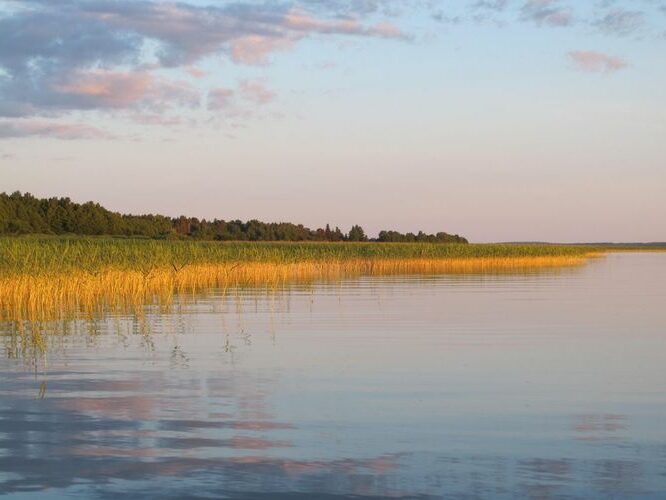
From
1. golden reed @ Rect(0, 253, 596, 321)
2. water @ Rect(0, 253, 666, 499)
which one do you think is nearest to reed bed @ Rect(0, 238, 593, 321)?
golden reed @ Rect(0, 253, 596, 321)

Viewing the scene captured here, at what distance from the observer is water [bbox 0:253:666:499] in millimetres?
7311

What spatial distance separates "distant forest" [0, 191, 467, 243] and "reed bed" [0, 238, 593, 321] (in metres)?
27.4

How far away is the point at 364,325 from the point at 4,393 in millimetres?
9266

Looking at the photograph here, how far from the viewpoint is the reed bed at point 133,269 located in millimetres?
23156

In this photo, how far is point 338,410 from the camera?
398 inches

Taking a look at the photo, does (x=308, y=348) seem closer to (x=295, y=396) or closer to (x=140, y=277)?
(x=295, y=396)

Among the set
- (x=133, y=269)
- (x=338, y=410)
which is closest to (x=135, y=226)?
(x=133, y=269)

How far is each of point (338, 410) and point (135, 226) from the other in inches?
2983

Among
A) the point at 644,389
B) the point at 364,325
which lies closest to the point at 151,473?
the point at 644,389

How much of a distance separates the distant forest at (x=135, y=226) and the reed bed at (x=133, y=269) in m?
27.4

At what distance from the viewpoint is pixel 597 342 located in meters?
16.4

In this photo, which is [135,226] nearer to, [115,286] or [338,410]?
[115,286]

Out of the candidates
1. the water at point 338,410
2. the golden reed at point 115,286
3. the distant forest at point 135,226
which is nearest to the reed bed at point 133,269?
the golden reed at point 115,286

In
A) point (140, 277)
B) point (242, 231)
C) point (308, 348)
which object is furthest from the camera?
point (242, 231)
